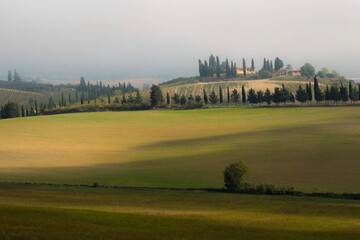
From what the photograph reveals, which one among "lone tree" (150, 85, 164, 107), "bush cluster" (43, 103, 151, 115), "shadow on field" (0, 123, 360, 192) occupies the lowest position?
"shadow on field" (0, 123, 360, 192)

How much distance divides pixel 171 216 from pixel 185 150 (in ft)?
131

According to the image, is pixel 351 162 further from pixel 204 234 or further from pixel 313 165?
pixel 204 234

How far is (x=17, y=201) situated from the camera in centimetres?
2981

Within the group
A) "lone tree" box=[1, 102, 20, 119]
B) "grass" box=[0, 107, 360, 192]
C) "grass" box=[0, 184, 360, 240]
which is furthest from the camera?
"lone tree" box=[1, 102, 20, 119]

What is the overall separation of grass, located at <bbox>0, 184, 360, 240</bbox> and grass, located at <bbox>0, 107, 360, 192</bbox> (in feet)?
21.7

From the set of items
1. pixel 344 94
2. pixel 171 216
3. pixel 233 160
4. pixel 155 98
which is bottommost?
pixel 233 160

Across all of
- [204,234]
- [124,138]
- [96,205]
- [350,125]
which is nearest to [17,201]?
[96,205]

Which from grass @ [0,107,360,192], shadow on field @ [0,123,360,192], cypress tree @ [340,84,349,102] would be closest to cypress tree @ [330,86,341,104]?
cypress tree @ [340,84,349,102]

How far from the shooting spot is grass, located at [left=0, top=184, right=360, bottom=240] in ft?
66.7

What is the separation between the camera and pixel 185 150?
64.8m

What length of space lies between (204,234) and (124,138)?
2533 inches

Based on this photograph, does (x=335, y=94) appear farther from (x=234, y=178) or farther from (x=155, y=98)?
(x=234, y=178)

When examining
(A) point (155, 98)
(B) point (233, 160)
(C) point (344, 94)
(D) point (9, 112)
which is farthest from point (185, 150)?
(D) point (9, 112)

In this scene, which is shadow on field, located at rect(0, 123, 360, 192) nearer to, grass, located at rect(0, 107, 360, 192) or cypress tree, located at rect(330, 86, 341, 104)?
grass, located at rect(0, 107, 360, 192)
